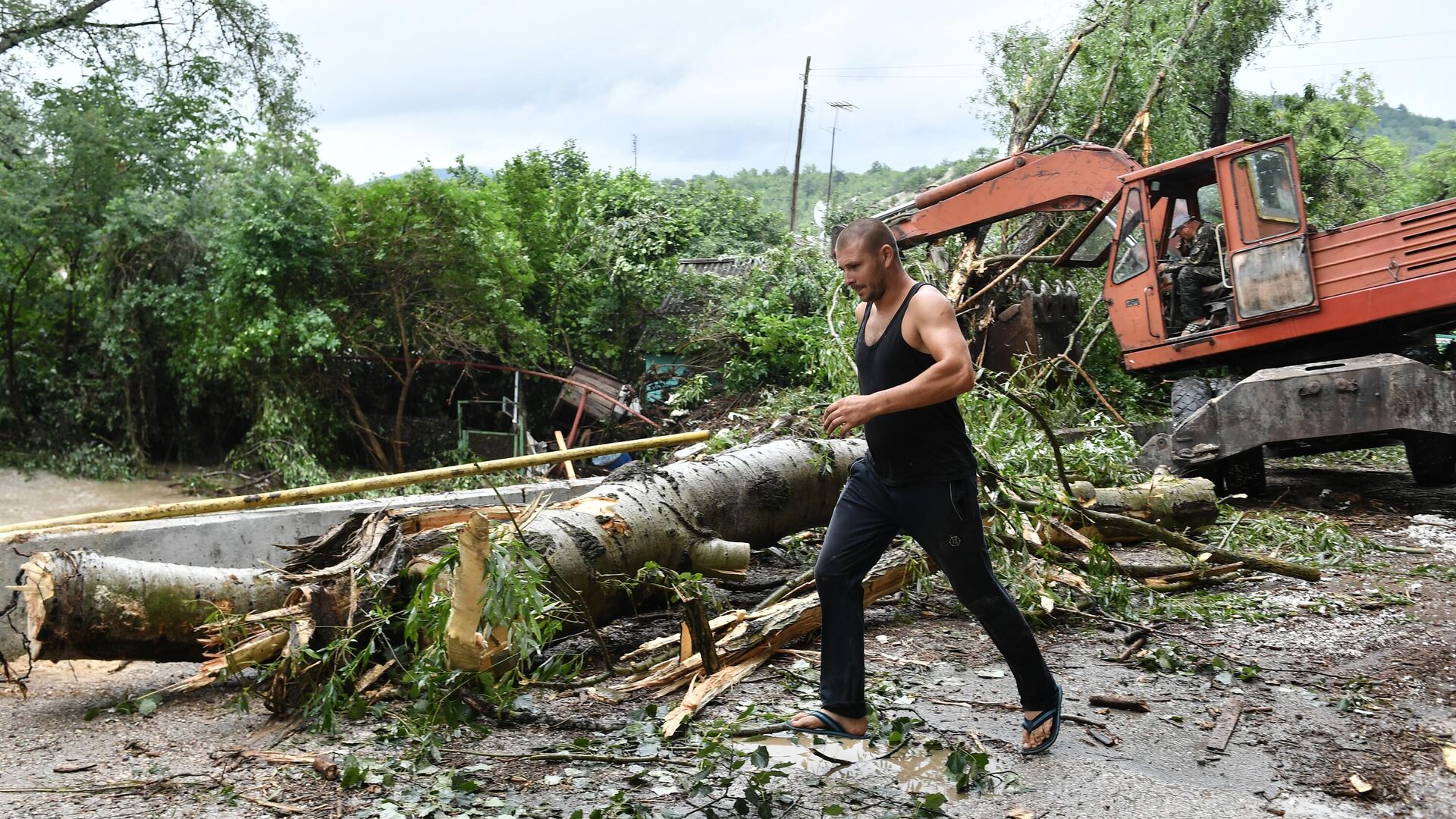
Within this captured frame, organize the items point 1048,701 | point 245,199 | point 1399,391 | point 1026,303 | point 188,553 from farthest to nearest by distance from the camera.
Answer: point 245,199 < point 1026,303 < point 1399,391 < point 188,553 < point 1048,701

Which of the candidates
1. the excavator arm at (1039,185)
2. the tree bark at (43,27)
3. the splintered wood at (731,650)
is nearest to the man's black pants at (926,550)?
the splintered wood at (731,650)

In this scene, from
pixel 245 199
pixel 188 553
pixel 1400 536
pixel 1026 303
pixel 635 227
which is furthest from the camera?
pixel 635 227

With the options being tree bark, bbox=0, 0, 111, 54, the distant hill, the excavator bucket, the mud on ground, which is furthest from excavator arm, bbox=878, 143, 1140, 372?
the distant hill

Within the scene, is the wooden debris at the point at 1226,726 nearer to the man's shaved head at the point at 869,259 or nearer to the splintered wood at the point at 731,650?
the splintered wood at the point at 731,650

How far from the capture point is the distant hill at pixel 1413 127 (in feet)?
263

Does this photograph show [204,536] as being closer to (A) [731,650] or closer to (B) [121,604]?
(B) [121,604]

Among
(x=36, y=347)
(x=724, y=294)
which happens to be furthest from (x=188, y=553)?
Answer: (x=36, y=347)

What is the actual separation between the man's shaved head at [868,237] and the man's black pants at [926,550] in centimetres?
76

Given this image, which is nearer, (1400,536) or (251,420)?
(1400,536)

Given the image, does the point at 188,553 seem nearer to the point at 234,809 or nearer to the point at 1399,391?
the point at 234,809

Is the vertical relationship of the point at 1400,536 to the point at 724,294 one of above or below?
below

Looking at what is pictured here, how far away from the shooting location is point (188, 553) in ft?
17.6

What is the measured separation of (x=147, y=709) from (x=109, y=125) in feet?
41.0

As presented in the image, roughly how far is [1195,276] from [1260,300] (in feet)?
2.26
